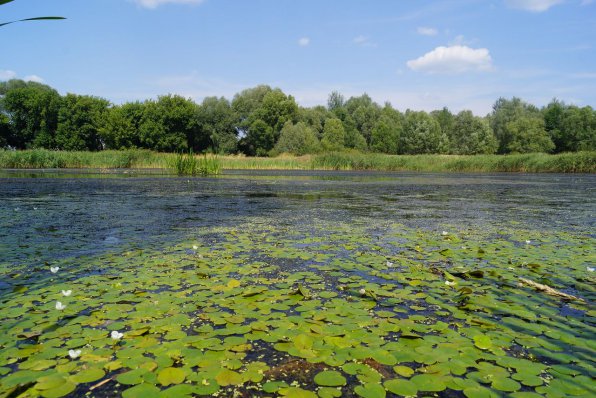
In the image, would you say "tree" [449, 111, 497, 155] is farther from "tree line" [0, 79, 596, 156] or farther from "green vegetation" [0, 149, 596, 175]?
"green vegetation" [0, 149, 596, 175]

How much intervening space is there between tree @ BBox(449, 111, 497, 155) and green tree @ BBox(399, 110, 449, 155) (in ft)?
10.2

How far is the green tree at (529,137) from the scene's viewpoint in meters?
62.7

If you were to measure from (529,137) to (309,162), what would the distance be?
42.9 meters

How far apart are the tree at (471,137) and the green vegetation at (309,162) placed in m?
32.1

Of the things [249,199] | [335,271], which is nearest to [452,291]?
[335,271]

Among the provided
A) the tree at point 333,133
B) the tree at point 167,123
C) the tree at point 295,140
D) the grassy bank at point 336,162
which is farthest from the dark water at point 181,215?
the tree at point 333,133

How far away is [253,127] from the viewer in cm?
6425

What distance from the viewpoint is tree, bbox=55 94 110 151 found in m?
59.0

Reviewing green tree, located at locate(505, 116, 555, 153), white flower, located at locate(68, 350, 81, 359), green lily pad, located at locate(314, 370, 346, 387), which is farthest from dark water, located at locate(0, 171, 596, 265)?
green tree, located at locate(505, 116, 555, 153)

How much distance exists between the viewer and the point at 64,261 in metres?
5.00

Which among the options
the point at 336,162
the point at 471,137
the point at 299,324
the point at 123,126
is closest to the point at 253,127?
the point at 123,126

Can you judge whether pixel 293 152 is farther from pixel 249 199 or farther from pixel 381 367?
pixel 381 367

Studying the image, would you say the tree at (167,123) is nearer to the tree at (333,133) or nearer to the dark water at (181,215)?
the tree at (333,133)

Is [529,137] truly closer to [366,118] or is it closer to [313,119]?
[366,118]
